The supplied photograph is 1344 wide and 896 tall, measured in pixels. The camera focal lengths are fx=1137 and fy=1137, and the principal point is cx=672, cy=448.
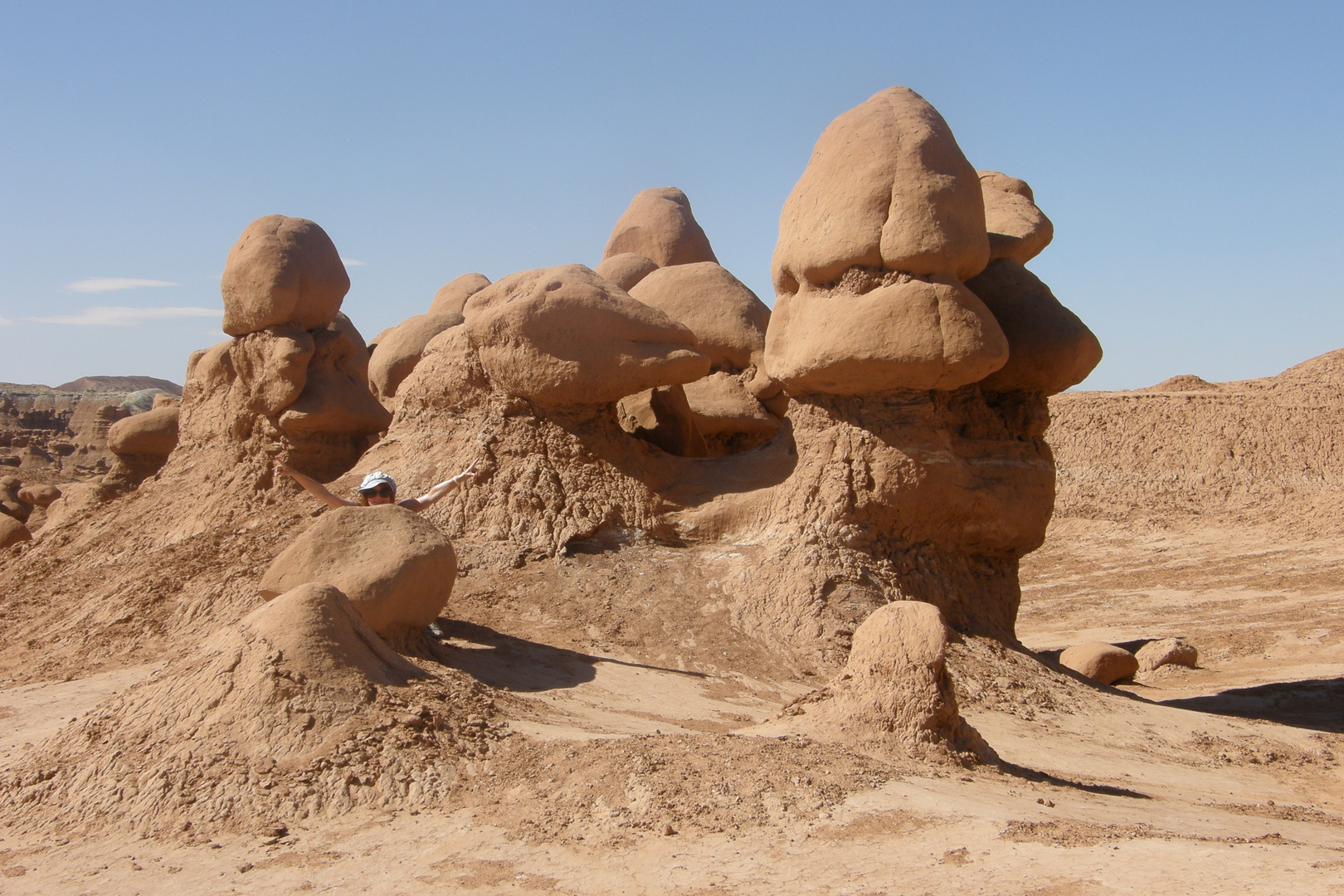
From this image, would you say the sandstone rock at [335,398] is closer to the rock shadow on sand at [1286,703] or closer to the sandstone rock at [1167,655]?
the rock shadow on sand at [1286,703]

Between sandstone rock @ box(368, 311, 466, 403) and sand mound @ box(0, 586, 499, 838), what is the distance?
7.30 metres

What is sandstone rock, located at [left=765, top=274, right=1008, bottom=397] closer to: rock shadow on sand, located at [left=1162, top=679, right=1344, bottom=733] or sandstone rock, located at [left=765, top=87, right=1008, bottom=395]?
sandstone rock, located at [left=765, top=87, right=1008, bottom=395]

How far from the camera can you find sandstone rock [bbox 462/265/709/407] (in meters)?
8.15

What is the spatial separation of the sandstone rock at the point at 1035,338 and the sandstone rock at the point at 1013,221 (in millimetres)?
303

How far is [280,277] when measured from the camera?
34.2 feet

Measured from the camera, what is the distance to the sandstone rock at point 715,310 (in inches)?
387

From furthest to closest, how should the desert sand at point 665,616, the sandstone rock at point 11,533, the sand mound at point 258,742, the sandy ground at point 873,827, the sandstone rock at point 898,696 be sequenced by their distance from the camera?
the sandstone rock at point 11,533 → the sandstone rock at point 898,696 → the sand mound at point 258,742 → the desert sand at point 665,616 → the sandy ground at point 873,827

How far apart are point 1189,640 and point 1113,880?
9.75 metres

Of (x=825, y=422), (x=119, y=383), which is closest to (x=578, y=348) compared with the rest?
(x=825, y=422)

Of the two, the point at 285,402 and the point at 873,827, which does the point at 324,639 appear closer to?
the point at 873,827

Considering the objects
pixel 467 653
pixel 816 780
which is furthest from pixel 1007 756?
pixel 467 653

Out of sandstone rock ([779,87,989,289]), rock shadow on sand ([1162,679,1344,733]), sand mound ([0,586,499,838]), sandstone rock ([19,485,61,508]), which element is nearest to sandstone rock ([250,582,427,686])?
sand mound ([0,586,499,838])

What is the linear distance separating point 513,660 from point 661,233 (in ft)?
26.0

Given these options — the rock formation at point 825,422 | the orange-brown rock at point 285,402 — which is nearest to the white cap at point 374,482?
the rock formation at point 825,422
